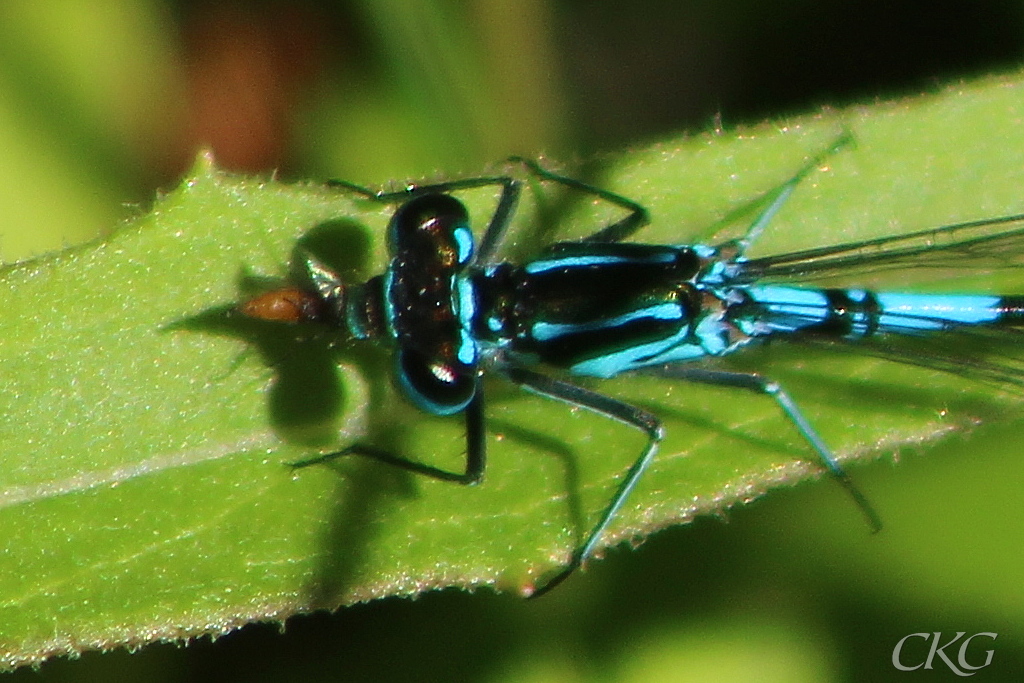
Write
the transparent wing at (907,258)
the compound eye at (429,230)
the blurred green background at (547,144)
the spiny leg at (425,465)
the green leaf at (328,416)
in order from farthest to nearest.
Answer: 1. the blurred green background at (547,144)
2. the transparent wing at (907,258)
3. the compound eye at (429,230)
4. the spiny leg at (425,465)
5. the green leaf at (328,416)

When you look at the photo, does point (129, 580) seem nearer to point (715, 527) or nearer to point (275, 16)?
Result: point (715, 527)

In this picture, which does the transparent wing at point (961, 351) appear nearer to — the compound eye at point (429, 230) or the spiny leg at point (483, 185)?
the spiny leg at point (483, 185)

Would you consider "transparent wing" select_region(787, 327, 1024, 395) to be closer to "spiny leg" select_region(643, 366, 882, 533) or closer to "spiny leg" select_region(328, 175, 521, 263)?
"spiny leg" select_region(643, 366, 882, 533)

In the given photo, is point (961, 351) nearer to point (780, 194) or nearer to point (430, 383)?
point (780, 194)

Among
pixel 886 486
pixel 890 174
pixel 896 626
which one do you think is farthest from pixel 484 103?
pixel 896 626

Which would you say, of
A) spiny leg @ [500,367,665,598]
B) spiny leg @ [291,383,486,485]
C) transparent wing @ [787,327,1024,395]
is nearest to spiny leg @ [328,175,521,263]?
spiny leg @ [500,367,665,598]

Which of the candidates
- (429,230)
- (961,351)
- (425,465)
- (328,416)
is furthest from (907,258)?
(328,416)

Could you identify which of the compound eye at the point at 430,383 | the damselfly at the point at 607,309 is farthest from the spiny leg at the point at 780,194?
the compound eye at the point at 430,383
